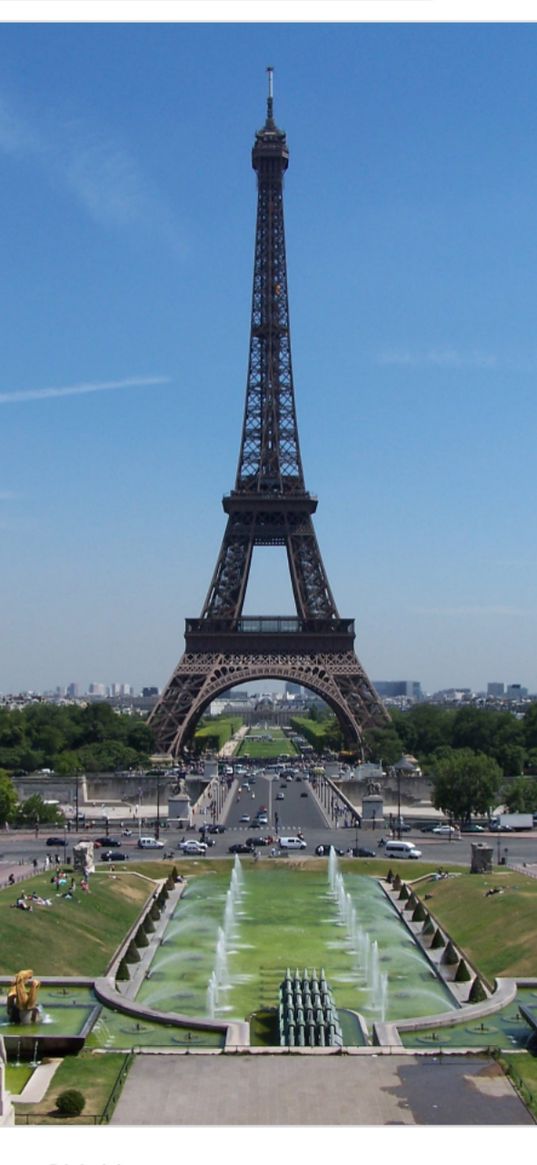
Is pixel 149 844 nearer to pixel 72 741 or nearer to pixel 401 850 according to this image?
pixel 401 850

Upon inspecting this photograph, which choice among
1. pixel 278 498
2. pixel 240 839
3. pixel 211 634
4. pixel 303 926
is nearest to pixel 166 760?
pixel 211 634

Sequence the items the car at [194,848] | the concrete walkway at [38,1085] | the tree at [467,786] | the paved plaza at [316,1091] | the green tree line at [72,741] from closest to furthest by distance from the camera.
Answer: the paved plaza at [316,1091] < the concrete walkway at [38,1085] < the car at [194,848] < the tree at [467,786] < the green tree line at [72,741]

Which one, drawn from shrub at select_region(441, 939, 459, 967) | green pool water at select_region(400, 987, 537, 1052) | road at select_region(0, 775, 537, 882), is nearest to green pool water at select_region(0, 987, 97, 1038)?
green pool water at select_region(400, 987, 537, 1052)

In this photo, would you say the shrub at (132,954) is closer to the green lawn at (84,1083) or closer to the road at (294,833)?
the green lawn at (84,1083)

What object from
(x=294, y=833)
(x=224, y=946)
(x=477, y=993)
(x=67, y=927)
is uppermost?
(x=294, y=833)

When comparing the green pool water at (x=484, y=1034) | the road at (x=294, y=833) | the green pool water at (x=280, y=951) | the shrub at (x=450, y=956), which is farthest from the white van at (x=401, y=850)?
the green pool water at (x=484, y=1034)

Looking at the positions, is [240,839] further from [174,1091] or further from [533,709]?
[533,709]

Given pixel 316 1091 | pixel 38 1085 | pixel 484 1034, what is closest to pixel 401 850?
pixel 484 1034
